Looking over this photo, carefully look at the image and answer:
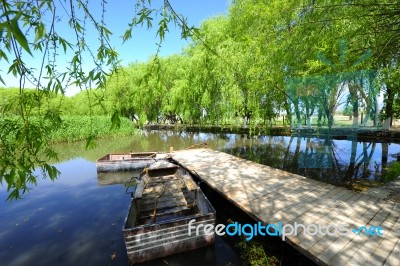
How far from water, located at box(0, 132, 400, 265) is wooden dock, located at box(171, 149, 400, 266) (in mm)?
1473

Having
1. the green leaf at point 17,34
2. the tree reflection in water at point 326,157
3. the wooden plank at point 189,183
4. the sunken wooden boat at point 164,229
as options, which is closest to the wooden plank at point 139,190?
the sunken wooden boat at point 164,229

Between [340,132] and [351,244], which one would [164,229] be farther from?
[340,132]

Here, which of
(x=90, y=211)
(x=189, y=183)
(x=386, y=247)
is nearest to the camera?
(x=386, y=247)

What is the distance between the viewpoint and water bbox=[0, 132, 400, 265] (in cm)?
607

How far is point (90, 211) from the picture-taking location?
347 inches

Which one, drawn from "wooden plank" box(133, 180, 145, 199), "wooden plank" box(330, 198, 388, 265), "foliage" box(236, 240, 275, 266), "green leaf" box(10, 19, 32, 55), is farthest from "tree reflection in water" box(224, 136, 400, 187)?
"green leaf" box(10, 19, 32, 55)

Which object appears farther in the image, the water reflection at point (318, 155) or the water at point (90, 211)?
the water reflection at point (318, 155)

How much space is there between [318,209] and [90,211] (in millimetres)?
7361

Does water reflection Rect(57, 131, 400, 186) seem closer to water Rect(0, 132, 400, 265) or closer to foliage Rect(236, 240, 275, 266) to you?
water Rect(0, 132, 400, 265)

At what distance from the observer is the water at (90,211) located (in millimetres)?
6074

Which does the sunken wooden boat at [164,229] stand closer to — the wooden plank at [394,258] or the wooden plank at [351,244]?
the wooden plank at [351,244]

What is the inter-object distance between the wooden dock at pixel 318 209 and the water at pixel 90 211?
1.47m

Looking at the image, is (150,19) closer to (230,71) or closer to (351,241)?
(351,241)

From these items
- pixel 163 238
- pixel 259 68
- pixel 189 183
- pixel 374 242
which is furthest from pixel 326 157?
pixel 163 238
